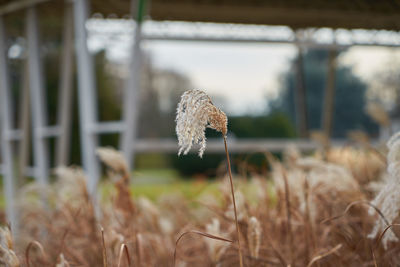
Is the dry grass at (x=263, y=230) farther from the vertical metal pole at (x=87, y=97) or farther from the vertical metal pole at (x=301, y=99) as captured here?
the vertical metal pole at (x=301, y=99)

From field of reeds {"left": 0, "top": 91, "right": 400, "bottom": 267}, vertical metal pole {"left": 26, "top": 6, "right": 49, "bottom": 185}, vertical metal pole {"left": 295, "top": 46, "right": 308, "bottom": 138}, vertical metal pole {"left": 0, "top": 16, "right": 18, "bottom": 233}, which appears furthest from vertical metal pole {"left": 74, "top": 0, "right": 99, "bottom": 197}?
vertical metal pole {"left": 0, "top": 16, "right": 18, "bottom": 233}

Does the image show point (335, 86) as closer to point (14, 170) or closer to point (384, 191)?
point (384, 191)

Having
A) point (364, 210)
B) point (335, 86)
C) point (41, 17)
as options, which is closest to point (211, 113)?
point (364, 210)

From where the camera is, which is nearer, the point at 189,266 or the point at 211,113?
the point at 211,113

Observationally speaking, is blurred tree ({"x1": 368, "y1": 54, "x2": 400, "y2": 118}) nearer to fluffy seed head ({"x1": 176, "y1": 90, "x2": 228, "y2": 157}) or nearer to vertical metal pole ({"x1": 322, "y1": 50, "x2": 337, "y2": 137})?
vertical metal pole ({"x1": 322, "y1": 50, "x2": 337, "y2": 137})

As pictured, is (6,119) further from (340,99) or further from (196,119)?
(196,119)

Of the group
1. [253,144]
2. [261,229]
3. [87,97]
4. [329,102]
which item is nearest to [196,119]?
[261,229]

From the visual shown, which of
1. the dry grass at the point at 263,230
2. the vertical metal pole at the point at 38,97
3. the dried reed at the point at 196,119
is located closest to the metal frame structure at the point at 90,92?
the vertical metal pole at the point at 38,97
